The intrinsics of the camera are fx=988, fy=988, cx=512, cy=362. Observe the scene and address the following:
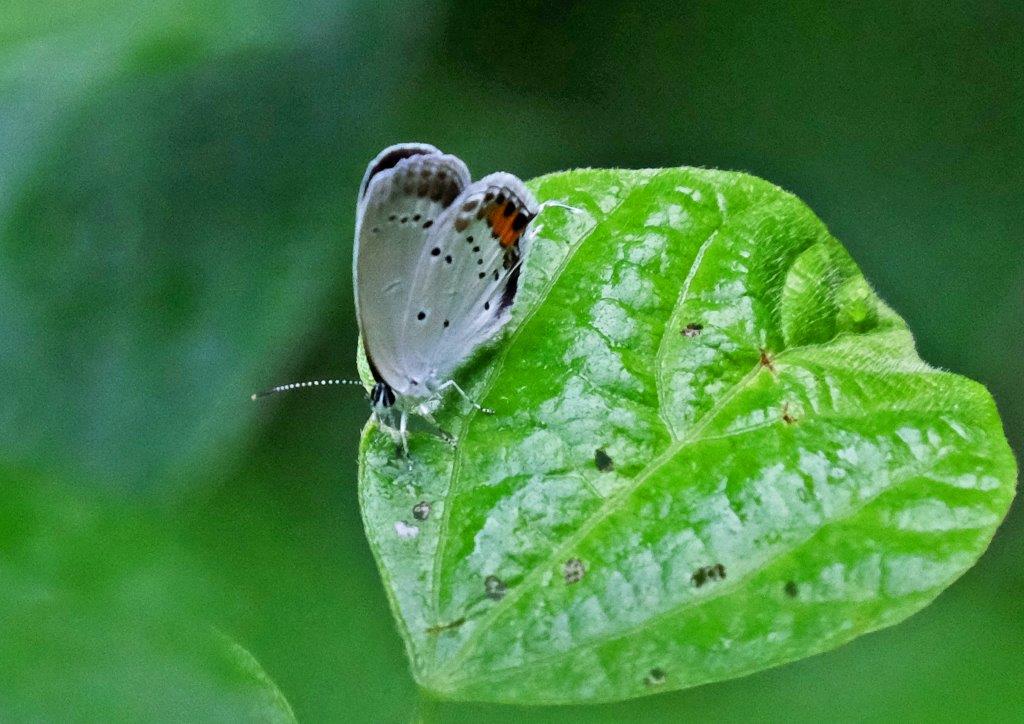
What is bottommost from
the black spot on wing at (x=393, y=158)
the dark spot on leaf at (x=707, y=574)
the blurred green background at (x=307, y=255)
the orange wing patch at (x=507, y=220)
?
the blurred green background at (x=307, y=255)

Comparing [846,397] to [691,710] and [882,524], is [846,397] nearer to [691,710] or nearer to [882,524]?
[882,524]

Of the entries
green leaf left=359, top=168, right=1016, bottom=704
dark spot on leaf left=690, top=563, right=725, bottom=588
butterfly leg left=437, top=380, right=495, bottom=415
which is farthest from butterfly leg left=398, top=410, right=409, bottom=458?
dark spot on leaf left=690, top=563, right=725, bottom=588

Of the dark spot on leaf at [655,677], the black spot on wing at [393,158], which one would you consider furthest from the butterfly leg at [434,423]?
the dark spot on leaf at [655,677]

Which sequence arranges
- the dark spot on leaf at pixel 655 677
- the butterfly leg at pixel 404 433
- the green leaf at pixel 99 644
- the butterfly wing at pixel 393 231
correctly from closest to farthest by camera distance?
the green leaf at pixel 99 644, the dark spot on leaf at pixel 655 677, the butterfly leg at pixel 404 433, the butterfly wing at pixel 393 231

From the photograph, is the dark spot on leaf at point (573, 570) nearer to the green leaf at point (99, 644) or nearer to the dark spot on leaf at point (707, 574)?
the dark spot on leaf at point (707, 574)

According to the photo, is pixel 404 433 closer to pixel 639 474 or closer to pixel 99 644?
pixel 639 474

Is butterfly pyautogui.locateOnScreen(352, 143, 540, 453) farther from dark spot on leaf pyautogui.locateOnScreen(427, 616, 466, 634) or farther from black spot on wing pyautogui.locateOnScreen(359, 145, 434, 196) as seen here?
dark spot on leaf pyautogui.locateOnScreen(427, 616, 466, 634)
